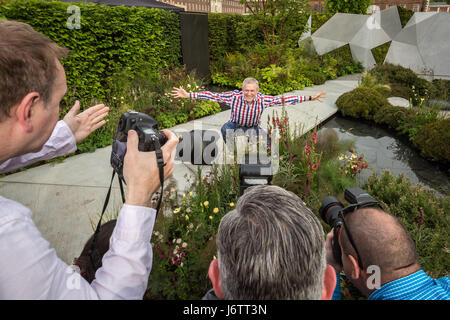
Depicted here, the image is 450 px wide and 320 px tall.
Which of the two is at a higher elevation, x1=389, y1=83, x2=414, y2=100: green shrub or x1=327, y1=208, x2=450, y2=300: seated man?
x1=389, y1=83, x2=414, y2=100: green shrub

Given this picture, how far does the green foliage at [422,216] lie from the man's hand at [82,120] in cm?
246

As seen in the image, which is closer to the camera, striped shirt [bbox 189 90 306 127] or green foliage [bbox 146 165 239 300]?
green foliage [bbox 146 165 239 300]

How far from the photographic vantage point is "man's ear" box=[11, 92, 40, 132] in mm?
834

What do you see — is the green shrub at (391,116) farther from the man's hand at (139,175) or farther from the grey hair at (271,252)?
the man's hand at (139,175)

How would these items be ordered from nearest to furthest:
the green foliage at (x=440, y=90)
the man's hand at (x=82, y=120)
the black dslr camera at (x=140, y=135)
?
1. the black dslr camera at (x=140, y=135)
2. the man's hand at (x=82, y=120)
3. the green foliage at (x=440, y=90)

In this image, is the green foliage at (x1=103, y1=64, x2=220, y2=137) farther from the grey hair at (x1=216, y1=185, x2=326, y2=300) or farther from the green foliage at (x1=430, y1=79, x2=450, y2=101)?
the green foliage at (x1=430, y1=79, x2=450, y2=101)

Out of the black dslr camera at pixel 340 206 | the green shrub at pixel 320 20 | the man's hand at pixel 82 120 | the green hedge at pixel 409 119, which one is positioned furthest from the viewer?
the green shrub at pixel 320 20

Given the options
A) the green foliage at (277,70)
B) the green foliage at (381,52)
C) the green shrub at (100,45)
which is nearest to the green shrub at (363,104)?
the green foliage at (277,70)

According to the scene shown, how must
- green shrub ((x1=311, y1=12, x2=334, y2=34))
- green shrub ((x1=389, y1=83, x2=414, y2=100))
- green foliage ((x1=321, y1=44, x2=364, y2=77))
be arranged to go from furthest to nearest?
green shrub ((x1=311, y1=12, x2=334, y2=34)), green foliage ((x1=321, y1=44, x2=364, y2=77)), green shrub ((x1=389, y1=83, x2=414, y2=100))

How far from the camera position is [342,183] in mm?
3418

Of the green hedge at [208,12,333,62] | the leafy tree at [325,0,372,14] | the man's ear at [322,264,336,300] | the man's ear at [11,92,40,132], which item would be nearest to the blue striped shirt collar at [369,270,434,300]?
the man's ear at [322,264,336,300]

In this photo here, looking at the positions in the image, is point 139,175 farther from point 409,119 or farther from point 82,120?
point 409,119

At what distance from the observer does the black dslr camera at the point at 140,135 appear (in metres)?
1.11

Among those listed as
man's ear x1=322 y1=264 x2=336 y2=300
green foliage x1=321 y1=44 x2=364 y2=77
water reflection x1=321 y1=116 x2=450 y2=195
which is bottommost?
water reflection x1=321 y1=116 x2=450 y2=195
